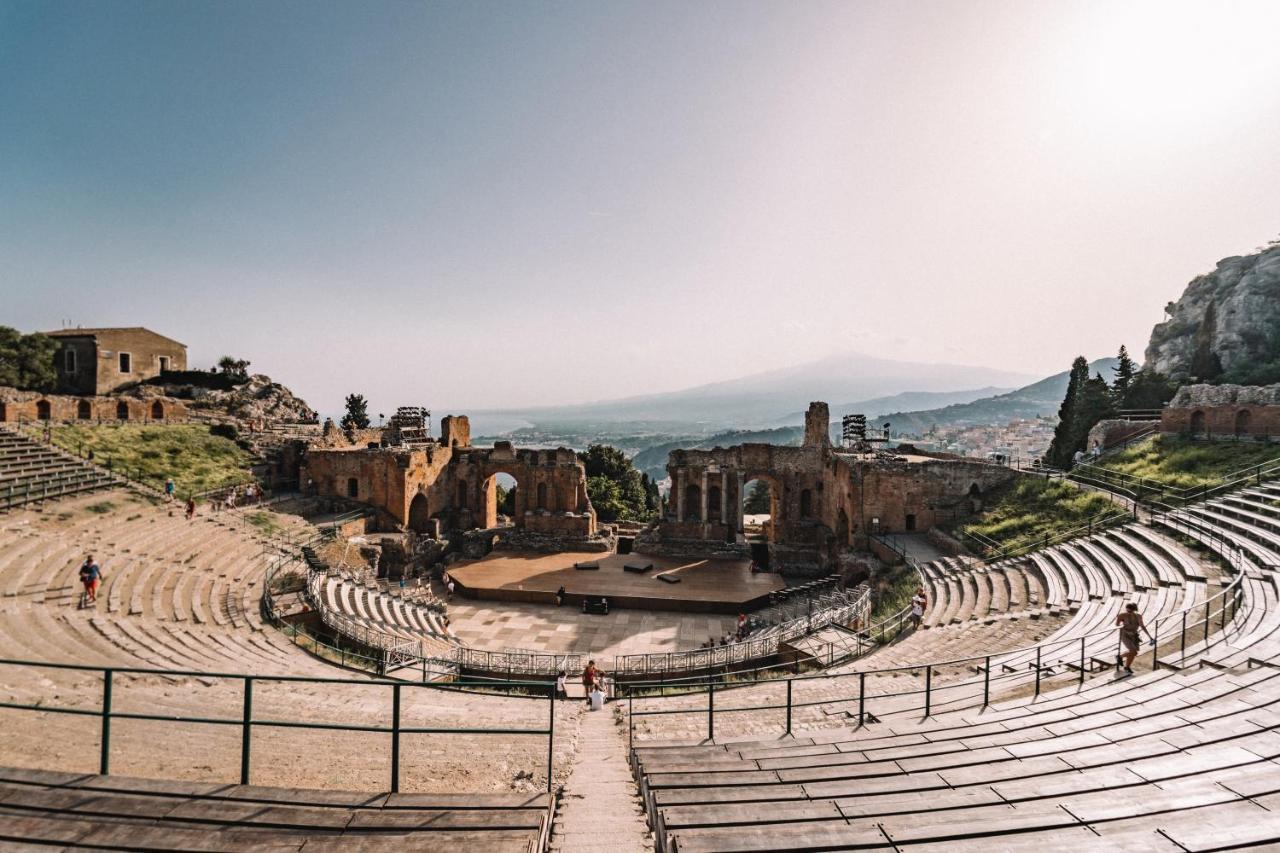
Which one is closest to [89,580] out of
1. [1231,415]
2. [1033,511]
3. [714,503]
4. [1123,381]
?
[714,503]

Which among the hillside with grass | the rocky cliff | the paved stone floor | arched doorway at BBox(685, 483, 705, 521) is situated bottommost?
the paved stone floor

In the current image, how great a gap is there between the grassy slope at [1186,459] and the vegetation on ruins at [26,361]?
2377 inches

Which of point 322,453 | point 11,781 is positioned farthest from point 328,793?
point 322,453

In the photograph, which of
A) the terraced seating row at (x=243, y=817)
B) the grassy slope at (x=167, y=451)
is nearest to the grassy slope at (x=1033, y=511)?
the terraced seating row at (x=243, y=817)

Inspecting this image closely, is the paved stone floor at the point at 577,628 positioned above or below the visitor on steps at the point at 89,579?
below

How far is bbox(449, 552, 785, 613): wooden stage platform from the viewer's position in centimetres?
2430

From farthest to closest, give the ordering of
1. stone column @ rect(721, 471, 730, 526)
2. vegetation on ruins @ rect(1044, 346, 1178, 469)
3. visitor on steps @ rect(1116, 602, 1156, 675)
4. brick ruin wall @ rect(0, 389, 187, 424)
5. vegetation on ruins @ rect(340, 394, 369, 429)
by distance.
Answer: vegetation on ruins @ rect(340, 394, 369, 429), vegetation on ruins @ rect(1044, 346, 1178, 469), stone column @ rect(721, 471, 730, 526), brick ruin wall @ rect(0, 389, 187, 424), visitor on steps @ rect(1116, 602, 1156, 675)

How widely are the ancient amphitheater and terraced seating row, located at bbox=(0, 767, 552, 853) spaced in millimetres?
21

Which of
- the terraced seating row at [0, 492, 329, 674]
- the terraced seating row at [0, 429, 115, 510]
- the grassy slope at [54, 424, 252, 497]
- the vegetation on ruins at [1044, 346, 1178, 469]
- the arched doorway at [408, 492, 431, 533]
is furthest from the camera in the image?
the vegetation on ruins at [1044, 346, 1178, 469]

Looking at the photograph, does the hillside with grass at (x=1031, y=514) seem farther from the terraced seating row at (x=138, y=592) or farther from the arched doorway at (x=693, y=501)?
the terraced seating row at (x=138, y=592)

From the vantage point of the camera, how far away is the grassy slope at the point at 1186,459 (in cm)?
2045

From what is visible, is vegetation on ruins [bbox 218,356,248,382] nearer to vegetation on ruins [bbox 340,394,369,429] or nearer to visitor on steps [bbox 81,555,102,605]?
vegetation on ruins [bbox 340,394,369,429]

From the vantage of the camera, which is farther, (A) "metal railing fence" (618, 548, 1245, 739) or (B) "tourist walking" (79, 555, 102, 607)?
(B) "tourist walking" (79, 555, 102, 607)

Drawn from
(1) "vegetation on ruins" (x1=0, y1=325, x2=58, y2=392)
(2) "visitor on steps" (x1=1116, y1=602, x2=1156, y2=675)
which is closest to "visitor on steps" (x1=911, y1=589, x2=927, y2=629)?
(2) "visitor on steps" (x1=1116, y1=602, x2=1156, y2=675)
